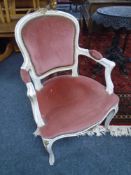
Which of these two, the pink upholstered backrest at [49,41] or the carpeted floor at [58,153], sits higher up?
the pink upholstered backrest at [49,41]

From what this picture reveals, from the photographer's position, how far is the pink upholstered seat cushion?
1144 millimetres

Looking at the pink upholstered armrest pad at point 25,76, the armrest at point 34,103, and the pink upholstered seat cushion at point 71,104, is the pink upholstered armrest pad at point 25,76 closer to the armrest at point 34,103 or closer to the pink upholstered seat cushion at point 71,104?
the armrest at point 34,103

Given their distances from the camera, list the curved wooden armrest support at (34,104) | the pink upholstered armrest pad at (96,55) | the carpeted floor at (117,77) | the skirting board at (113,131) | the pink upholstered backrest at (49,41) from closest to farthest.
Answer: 1. the curved wooden armrest support at (34,104)
2. the pink upholstered backrest at (49,41)
3. the pink upholstered armrest pad at (96,55)
4. the skirting board at (113,131)
5. the carpeted floor at (117,77)

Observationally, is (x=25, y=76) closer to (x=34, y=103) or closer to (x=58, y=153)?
(x=34, y=103)

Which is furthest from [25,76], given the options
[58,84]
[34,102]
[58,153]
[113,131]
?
[113,131]

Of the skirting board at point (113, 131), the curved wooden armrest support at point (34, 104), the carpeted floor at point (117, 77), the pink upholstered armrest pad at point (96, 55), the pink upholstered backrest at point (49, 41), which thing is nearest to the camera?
the curved wooden armrest support at point (34, 104)

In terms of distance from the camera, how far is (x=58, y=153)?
4.79ft

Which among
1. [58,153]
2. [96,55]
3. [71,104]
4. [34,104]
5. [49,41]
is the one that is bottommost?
[58,153]

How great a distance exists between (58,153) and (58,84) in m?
0.54

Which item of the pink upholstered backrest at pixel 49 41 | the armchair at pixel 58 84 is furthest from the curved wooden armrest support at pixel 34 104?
the pink upholstered backrest at pixel 49 41

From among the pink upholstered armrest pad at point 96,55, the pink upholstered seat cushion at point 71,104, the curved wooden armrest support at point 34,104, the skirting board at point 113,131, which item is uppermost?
the pink upholstered armrest pad at point 96,55

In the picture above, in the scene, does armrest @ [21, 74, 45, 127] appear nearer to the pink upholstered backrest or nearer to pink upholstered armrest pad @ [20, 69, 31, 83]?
pink upholstered armrest pad @ [20, 69, 31, 83]

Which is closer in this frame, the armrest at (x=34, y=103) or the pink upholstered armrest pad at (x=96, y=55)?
the armrest at (x=34, y=103)

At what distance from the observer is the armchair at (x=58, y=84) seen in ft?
3.78
